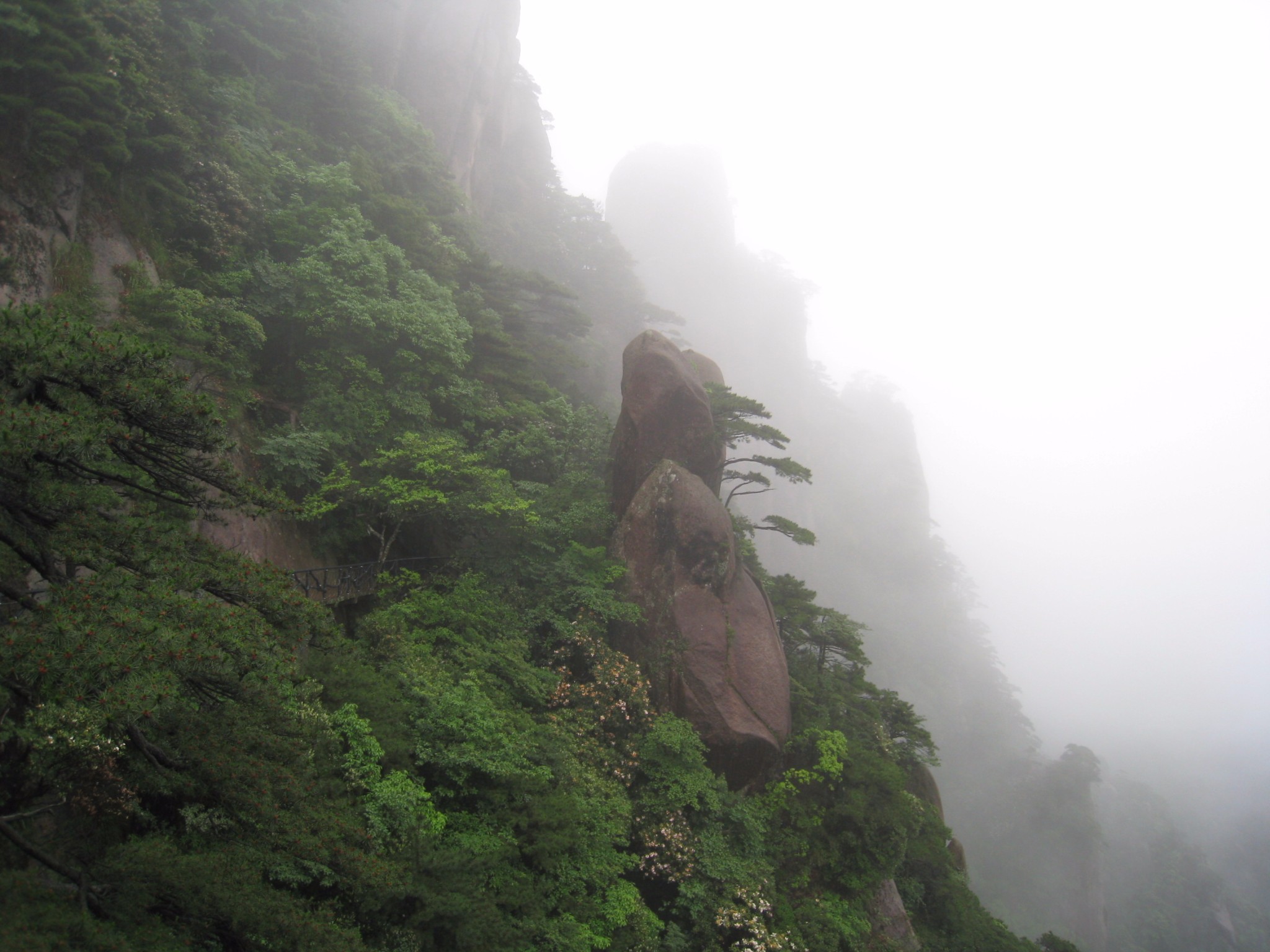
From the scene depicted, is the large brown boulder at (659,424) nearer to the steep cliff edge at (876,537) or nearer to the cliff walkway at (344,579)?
the cliff walkway at (344,579)

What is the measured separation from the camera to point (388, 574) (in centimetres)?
1082

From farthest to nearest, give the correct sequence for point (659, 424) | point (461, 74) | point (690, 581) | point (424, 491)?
point (461, 74), point (659, 424), point (690, 581), point (424, 491)

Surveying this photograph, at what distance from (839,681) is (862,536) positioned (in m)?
31.9

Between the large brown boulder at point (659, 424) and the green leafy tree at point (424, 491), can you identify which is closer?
the green leafy tree at point (424, 491)

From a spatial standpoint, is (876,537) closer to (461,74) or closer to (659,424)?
(659,424)

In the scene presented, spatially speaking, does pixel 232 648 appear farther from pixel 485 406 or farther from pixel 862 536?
pixel 862 536

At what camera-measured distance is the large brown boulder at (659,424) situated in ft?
51.1

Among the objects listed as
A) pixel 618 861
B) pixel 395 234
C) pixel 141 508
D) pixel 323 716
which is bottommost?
pixel 618 861

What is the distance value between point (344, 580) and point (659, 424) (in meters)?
8.19

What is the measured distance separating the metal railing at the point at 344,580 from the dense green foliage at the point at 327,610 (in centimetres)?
48

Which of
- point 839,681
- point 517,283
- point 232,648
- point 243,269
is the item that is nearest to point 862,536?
point 839,681

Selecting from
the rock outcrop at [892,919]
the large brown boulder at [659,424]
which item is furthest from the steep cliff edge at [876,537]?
the large brown boulder at [659,424]

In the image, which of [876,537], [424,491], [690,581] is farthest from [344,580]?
[876,537]

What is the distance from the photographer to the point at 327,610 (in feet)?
19.0
